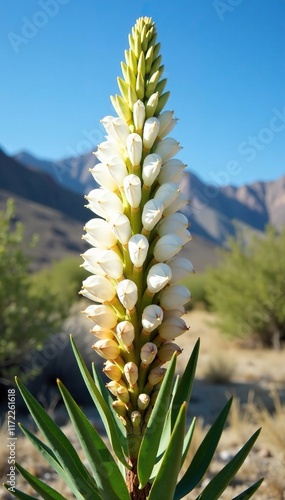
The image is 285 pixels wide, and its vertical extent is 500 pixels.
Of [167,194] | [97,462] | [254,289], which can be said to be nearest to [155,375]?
[97,462]

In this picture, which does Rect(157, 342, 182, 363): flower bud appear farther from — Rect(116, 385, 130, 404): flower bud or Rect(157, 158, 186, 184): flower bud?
Rect(157, 158, 186, 184): flower bud

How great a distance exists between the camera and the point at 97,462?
1.45 m

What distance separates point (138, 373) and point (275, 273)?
11.5 meters

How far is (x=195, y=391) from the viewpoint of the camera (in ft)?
28.5

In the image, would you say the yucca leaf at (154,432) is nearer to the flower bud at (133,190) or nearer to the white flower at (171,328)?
the white flower at (171,328)

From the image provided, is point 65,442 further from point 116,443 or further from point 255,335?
point 255,335

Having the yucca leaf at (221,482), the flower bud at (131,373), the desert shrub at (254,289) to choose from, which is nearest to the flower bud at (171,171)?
the flower bud at (131,373)

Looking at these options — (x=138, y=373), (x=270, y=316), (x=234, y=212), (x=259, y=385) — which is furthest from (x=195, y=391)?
(x=234, y=212)

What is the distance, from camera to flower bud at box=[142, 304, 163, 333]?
154 cm

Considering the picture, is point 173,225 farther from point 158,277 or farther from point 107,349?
point 107,349

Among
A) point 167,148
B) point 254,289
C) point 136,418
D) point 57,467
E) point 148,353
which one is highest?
point 167,148

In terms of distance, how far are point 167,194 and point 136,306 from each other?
1.25 ft

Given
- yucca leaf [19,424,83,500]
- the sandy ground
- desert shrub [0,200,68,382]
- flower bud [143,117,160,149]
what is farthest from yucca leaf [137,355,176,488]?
desert shrub [0,200,68,382]

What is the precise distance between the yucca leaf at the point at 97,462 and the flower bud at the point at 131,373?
19cm
